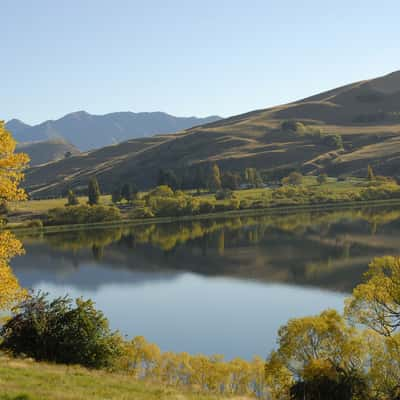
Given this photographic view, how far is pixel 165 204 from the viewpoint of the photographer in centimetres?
17962

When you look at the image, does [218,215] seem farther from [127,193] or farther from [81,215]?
[81,215]

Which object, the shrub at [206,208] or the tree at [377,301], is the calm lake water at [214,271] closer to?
the shrub at [206,208]

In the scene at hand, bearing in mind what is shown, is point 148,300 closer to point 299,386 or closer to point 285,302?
point 285,302

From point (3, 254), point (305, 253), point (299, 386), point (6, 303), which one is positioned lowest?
point (305, 253)

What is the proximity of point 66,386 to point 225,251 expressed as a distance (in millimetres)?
95890

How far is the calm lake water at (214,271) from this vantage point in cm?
6253

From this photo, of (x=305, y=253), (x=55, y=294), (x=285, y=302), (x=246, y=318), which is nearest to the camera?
(x=246, y=318)

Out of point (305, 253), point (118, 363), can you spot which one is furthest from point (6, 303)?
point (305, 253)

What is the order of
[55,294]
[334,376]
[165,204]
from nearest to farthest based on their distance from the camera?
[334,376] < [55,294] < [165,204]

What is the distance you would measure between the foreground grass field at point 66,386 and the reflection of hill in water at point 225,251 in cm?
5765

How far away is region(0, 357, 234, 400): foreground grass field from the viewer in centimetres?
1931

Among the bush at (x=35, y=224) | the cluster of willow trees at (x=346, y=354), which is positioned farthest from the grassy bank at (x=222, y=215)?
the cluster of willow trees at (x=346, y=354)

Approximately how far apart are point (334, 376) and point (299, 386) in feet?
7.00

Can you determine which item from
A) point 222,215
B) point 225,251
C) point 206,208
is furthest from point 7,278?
point 206,208
